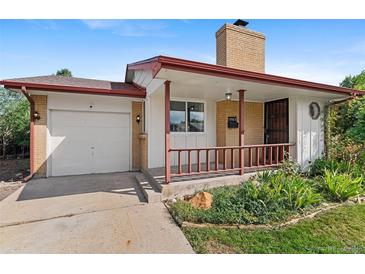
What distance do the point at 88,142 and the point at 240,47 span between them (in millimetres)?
7605

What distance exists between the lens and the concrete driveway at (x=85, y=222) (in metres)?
2.82

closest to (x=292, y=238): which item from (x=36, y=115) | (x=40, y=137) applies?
(x=40, y=137)

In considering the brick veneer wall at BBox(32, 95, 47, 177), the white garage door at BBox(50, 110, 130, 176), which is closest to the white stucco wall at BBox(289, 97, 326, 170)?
the white garage door at BBox(50, 110, 130, 176)

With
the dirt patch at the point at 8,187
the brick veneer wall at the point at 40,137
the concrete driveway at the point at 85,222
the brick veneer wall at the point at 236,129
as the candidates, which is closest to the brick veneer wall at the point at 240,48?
the brick veneer wall at the point at 236,129

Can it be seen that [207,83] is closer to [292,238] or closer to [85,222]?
[292,238]

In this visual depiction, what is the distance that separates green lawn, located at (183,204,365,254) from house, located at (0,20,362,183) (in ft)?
7.63

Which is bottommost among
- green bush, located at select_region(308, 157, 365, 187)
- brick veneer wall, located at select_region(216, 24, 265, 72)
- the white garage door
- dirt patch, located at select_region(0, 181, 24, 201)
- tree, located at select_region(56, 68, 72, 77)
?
dirt patch, located at select_region(0, 181, 24, 201)

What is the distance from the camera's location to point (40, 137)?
652cm

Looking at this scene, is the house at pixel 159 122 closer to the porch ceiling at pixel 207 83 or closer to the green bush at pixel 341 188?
the porch ceiling at pixel 207 83

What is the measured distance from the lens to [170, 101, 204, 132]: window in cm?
709

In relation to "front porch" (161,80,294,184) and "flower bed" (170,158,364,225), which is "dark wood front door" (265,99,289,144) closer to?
"front porch" (161,80,294,184)

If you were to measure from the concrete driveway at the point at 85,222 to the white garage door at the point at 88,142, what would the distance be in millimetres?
1541
